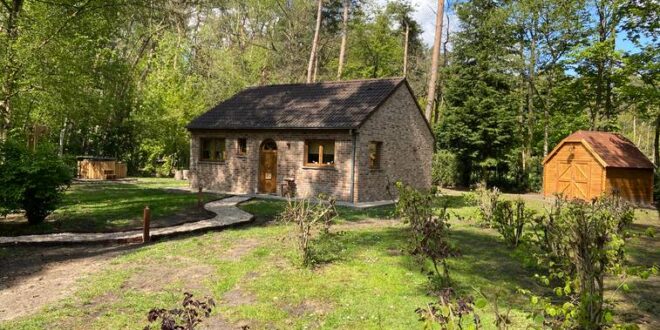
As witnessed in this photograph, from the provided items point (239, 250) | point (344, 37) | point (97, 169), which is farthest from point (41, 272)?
point (344, 37)

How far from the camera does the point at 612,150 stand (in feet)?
81.0

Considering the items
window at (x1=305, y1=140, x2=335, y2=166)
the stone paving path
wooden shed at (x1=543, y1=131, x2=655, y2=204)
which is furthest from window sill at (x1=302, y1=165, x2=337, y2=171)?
wooden shed at (x1=543, y1=131, x2=655, y2=204)

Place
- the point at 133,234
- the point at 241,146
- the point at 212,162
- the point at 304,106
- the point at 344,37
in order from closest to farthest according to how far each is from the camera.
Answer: the point at 133,234 < the point at 304,106 < the point at 241,146 < the point at 212,162 < the point at 344,37

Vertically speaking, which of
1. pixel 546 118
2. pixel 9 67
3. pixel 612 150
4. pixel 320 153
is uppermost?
pixel 546 118

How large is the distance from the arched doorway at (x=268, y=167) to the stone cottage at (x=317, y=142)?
0.05 metres

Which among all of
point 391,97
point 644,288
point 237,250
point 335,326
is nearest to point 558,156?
point 391,97

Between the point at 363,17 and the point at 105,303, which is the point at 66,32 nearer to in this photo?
the point at 105,303

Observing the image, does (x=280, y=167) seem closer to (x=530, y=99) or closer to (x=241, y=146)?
(x=241, y=146)

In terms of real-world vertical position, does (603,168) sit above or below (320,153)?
below

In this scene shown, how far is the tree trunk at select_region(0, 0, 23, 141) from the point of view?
1598 centimetres

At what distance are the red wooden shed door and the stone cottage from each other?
8.15 metres

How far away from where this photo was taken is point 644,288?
7598mm

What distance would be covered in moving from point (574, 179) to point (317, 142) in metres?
15.3

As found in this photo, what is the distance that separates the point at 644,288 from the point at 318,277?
549 cm
